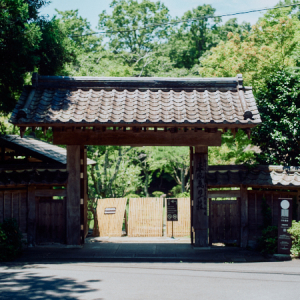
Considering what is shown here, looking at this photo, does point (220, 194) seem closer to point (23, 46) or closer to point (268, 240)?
point (268, 240)

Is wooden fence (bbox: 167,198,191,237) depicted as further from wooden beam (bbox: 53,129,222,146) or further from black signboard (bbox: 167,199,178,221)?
wooden beam (bbox: 53,129,222,146)

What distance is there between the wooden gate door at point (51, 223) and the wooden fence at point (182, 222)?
4.81 metres

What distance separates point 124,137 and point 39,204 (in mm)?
3236

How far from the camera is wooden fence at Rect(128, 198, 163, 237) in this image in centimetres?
1424

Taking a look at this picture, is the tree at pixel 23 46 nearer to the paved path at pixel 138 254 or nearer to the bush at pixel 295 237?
the paved path at pixel 138 254

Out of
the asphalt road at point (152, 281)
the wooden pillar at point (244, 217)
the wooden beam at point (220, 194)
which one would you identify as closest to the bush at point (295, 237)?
the asphalt road at point (152, 281)

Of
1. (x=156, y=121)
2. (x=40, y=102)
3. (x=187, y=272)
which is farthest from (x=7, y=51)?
(x=187, y=272)

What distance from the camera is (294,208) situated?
10438mm

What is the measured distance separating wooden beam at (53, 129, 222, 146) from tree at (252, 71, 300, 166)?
2.80 m

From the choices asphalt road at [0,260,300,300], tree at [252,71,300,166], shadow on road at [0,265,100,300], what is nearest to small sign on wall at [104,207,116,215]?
asphalt road at [0,260,300,300]

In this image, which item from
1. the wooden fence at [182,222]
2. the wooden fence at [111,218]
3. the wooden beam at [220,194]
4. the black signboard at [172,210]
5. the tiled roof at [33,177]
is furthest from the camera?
the wooden fence at [111,218]

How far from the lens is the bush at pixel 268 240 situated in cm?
976

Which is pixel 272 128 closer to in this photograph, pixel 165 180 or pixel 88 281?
pixel 88 281

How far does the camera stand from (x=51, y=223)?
10.9 metres
